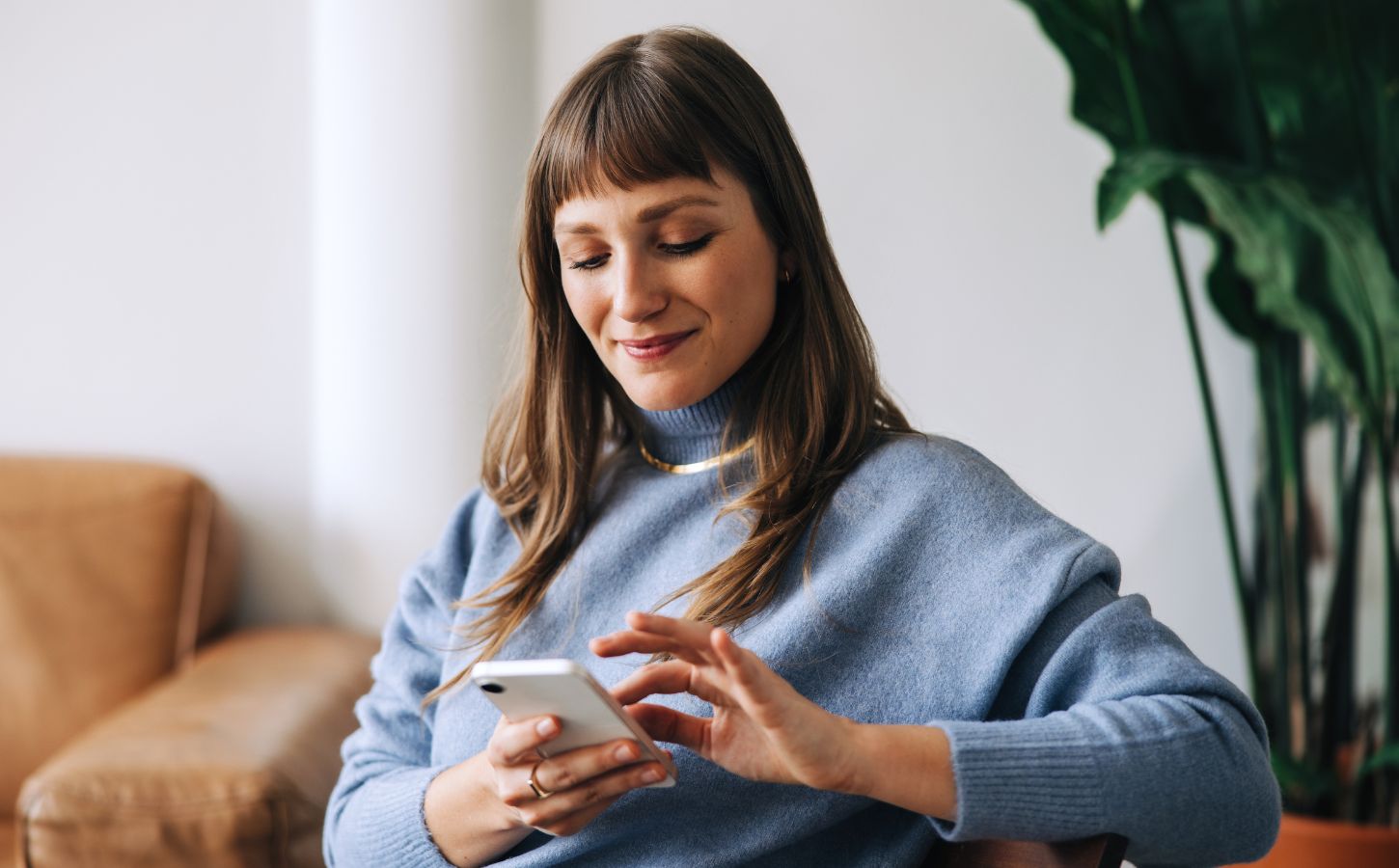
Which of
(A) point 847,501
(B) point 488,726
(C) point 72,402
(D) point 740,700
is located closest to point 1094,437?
(A) point 847,501

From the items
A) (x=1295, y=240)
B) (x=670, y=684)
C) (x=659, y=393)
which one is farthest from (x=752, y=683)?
(x=1295, y=240)

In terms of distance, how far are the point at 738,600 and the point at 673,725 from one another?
137 millimetres

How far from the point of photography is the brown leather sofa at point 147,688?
1453 millimetres

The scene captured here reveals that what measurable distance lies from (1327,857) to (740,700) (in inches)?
54.9

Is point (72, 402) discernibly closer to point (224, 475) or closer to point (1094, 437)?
point (224, 475)

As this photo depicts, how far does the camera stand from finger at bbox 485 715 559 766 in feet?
2.79

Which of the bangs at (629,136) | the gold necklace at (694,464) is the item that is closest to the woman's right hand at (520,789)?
the gold necklace at (694,464)

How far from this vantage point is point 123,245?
216 cm

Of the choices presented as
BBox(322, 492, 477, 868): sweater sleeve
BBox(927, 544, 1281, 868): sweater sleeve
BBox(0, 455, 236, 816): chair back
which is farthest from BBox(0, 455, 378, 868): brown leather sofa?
BBox(927, 544, 1281, 868): sweater sleeve

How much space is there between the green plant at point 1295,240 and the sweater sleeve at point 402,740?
992 mm

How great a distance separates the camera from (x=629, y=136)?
1.01 m

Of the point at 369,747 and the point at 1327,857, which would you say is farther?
the point at 1327,857

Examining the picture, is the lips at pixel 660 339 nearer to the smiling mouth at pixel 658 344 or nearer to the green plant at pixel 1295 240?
the smiling mouth at pixel 658 344

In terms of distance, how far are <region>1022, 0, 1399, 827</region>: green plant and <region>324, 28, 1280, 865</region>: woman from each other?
772 mm
